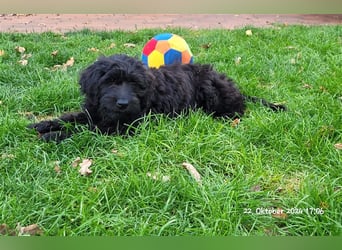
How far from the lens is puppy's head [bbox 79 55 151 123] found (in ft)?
12.6

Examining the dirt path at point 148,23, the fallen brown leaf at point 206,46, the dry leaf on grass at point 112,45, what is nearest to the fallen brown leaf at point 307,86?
the fallen brown leaf at point 206,46

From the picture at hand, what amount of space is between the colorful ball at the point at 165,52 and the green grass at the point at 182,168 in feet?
2.49

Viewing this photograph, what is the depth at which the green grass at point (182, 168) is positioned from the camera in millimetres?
2633

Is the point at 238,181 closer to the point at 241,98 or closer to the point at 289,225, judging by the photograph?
the point at 289,225

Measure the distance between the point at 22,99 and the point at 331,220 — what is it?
3362 mm

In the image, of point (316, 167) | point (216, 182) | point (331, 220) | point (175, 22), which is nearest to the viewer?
point (331, 220)

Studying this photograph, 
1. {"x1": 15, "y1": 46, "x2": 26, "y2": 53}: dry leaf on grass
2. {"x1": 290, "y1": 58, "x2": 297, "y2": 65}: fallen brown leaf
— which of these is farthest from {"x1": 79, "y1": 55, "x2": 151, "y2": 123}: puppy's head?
{"x1": 15, "y1": 46, "x2": 26, "y2": 53}: dry leaf on grass

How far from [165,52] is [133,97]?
1.35m

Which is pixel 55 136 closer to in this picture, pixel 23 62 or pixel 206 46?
pixel 23 62

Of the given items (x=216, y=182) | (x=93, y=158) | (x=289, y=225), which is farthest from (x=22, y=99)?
(x=289, y=225)

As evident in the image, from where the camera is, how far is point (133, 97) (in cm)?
385

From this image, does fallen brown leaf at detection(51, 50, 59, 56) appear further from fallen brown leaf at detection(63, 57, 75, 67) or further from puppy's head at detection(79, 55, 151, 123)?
puppy's head at detection(79, 55, 151, 123)

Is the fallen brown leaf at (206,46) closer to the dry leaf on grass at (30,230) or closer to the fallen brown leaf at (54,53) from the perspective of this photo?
the fallen brown leaf at (54,53)

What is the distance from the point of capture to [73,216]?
266 cm
